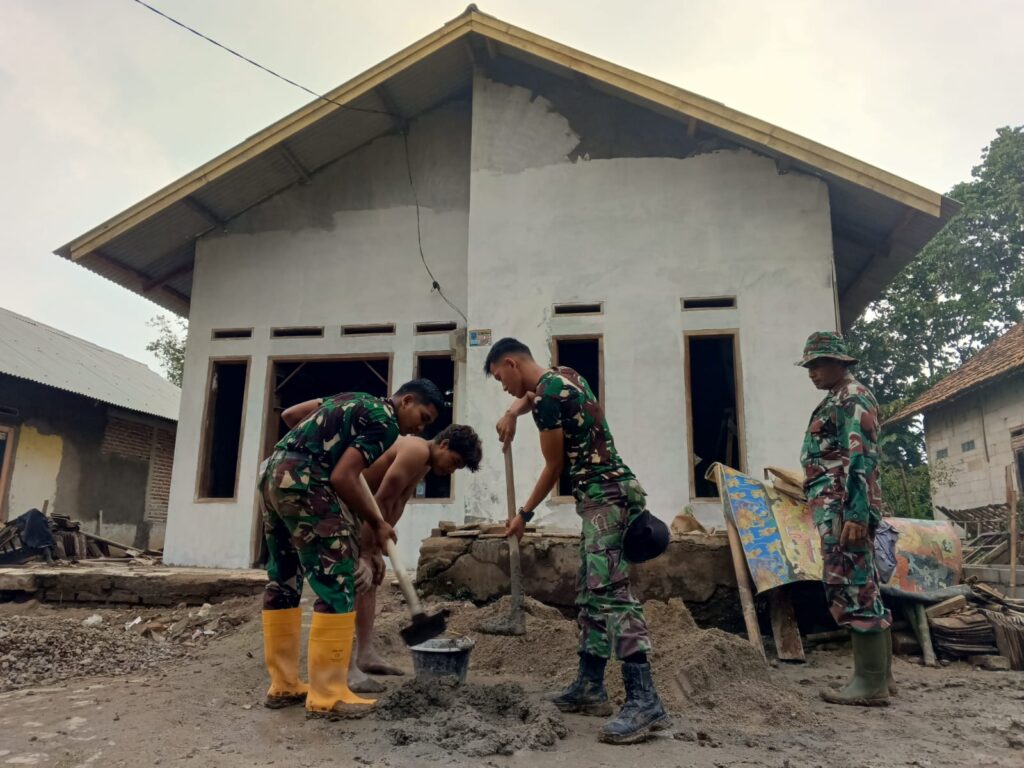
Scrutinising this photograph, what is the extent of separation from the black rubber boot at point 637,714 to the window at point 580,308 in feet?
16.3

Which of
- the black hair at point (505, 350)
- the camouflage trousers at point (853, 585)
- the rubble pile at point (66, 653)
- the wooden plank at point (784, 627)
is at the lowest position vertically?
the rubble pile at point (66, 653)

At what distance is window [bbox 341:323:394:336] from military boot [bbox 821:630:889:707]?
20.0ft

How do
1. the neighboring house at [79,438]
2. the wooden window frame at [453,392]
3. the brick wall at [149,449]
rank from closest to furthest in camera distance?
the wooden window frame at [453,392], the neighboring house at [79,438], the brick wall at [149,449]

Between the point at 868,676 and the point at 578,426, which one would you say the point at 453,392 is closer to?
the point at 578,426

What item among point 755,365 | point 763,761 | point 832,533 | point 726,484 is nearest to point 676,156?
point 755,365

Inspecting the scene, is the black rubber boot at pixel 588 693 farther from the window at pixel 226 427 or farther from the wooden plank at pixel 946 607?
the window at pixel 226 427

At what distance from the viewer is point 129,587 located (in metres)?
6.22

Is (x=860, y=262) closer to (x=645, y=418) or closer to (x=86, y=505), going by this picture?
(x=645, y=418)

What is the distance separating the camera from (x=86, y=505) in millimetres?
13352

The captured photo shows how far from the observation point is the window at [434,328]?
8109 mm

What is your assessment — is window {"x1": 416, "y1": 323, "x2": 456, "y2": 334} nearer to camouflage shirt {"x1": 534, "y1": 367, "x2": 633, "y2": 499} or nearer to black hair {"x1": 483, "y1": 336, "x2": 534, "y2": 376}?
black hair {"x1": 483, "y1": 336, "x2": 534, "y2": 376}

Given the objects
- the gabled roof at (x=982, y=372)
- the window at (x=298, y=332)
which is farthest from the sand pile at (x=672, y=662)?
the gabled roof at (x=982, y=372)

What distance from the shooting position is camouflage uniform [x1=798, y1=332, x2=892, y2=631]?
3510 millimetres

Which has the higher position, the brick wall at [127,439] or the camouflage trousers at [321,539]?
the brick wall at [127,439]
